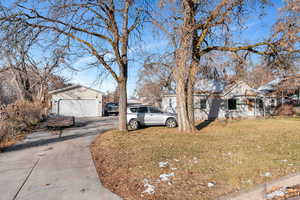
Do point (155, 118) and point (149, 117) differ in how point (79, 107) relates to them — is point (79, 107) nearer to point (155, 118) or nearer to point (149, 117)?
point (149, 117)

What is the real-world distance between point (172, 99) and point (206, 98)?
347 centimetres

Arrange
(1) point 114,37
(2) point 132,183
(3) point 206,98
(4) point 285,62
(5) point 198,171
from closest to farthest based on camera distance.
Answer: (2) point 132,183
(5) point 198,171
(1) point 114,37
(4) point 285,62
(3) point 206,98

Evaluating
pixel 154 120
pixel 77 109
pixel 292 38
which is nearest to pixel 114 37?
pixel 154 120

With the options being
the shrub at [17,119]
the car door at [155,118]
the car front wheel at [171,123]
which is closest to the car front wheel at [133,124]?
the car door at [155,118]

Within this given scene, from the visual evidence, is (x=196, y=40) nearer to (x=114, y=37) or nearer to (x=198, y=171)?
(x=114, y=37)

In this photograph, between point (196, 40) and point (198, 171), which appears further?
point (196, 40)

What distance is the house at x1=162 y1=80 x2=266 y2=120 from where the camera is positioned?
17.6 meters

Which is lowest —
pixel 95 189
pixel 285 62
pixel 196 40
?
pixel 95 189

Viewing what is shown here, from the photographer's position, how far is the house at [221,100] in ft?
57.8

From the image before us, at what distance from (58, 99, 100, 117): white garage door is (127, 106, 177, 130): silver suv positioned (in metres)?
12.2

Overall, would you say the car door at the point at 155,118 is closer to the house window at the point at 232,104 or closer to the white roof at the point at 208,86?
the white roof at the point at 208,86

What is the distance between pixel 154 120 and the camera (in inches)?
475

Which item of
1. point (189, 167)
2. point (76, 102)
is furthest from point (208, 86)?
point (76, 102)

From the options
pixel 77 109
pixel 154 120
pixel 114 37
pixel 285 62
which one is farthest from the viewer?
pixel 77 109
